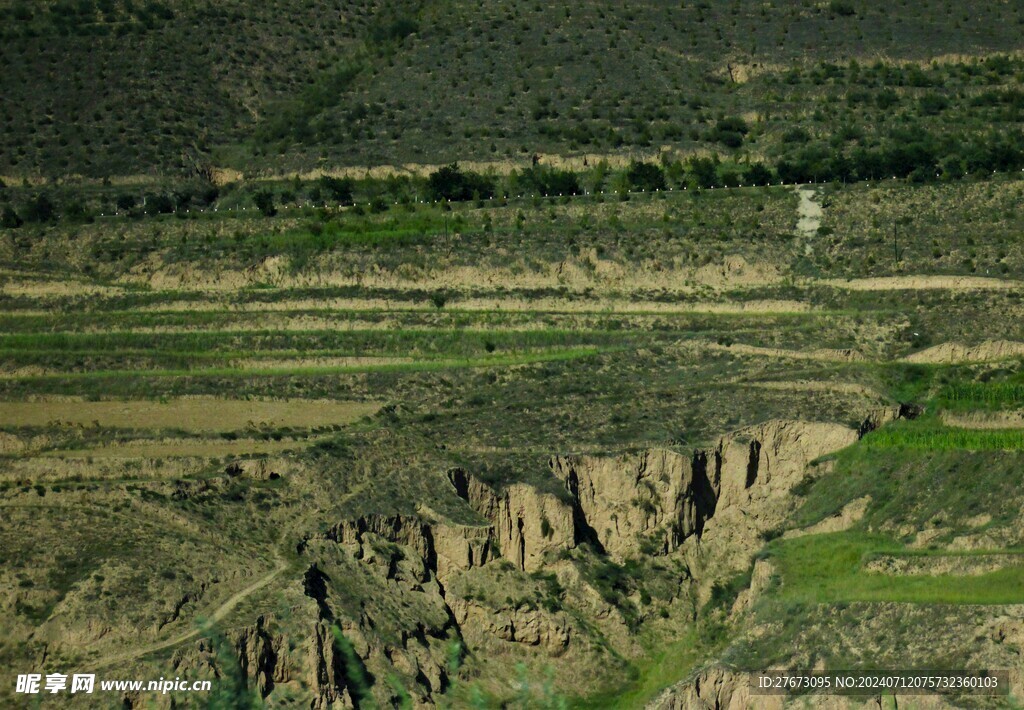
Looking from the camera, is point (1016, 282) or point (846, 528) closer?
point (846, 528)

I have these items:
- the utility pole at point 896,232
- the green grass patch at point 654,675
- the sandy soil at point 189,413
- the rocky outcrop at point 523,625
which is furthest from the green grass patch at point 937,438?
the sandy soil at point 189,413

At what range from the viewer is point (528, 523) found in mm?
94188

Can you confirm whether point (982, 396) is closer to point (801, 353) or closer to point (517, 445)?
point (801, 353)

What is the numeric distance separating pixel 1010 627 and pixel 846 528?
934 cm

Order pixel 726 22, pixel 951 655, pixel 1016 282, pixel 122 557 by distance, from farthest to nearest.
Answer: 1. pixel 726 22
2. pixel 1016 282
3. pixel 122 557
4. pixel 951 655

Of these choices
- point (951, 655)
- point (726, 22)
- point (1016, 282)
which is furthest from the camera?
point (726, 22)

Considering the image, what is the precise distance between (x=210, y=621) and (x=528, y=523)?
12610 mm

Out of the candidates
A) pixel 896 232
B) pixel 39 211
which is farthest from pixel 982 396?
pixel 39 211

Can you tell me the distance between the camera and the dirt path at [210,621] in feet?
278

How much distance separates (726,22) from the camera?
140 m

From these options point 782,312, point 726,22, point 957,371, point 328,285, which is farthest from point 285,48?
point 957,371

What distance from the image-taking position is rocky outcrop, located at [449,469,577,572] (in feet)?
308

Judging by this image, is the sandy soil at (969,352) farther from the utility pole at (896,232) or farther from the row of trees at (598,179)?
the row of trees at (598,179)

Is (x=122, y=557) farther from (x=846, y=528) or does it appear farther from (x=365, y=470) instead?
(x=846, y=528)
